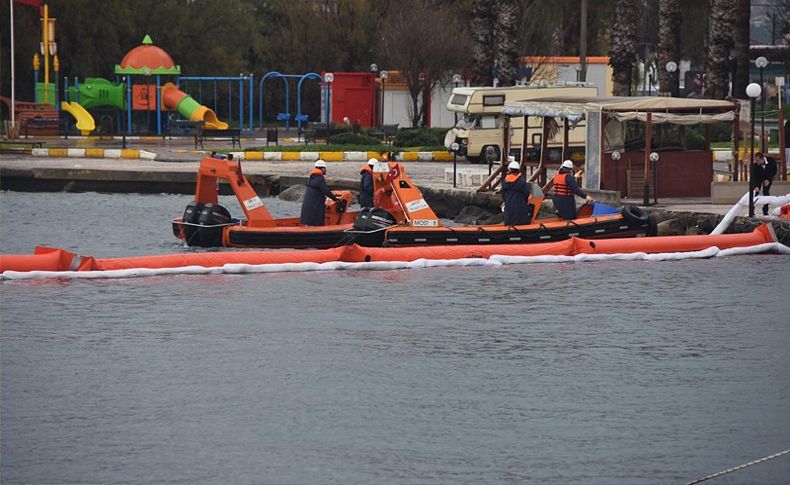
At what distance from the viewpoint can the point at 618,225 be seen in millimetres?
25922

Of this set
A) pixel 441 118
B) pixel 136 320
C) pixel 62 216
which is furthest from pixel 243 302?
pixel 441 118

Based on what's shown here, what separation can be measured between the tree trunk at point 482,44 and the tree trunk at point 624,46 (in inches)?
155

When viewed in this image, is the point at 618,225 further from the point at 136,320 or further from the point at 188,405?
the point at 188,405

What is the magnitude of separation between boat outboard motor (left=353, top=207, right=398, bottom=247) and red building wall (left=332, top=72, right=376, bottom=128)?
3048cm

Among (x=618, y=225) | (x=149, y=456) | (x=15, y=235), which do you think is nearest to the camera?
(x=149, y=456)

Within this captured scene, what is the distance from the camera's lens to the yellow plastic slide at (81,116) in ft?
171

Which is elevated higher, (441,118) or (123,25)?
(123,25)

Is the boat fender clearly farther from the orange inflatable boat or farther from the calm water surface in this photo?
the calm water surface

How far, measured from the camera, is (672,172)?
101ft

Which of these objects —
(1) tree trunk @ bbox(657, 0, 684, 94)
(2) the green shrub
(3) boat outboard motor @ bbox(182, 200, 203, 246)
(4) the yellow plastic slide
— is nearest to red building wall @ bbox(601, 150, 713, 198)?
(3) boat outboard motor @ bbox(182, 200, 203, 246)

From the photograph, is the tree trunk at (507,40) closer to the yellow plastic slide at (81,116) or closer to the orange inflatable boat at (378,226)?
the yellow plastic slide at (81,116)

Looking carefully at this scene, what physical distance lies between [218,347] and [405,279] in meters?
5.62

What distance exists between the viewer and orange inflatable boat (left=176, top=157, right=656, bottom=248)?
25000mm

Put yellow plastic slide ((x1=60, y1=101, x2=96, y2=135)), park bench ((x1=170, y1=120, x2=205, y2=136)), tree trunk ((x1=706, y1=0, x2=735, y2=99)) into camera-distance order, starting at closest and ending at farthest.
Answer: tree trunk ((x1=706, y1=0, x2=735, y2=99)), yellow plastic slide ((x1=60, y1=101, x2=96, y2=135)), park bench ((x1=170, y1=120, x2=205, y2=136))
